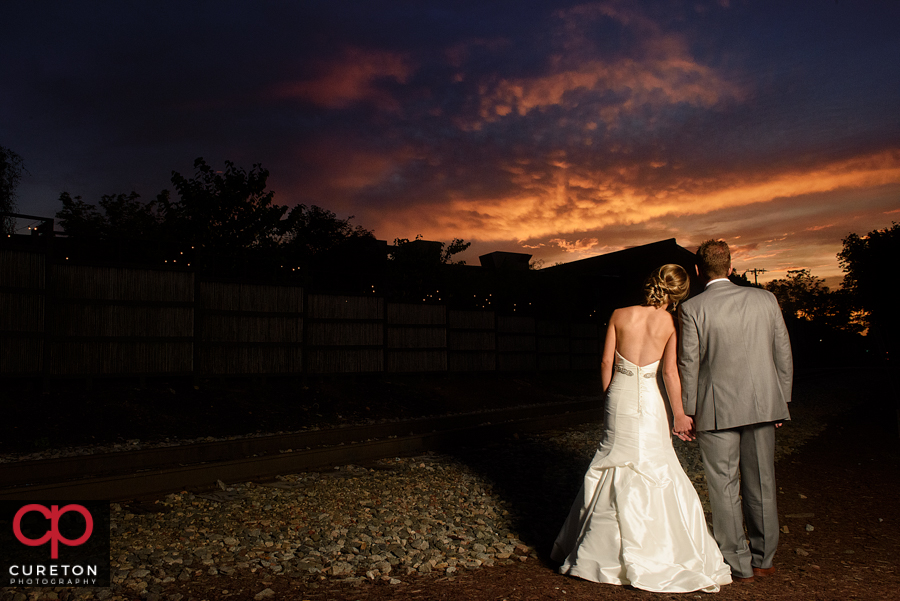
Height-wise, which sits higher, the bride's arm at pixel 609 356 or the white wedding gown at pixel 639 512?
the bride's arm at pixel 609 356

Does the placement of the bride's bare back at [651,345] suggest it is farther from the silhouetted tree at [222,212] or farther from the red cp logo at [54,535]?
the silhouetted tree at [222,212]

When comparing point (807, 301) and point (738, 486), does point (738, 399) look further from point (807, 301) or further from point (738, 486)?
point (807, 301)

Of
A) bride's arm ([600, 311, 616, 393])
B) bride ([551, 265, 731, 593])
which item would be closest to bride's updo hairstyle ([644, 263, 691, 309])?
bride ([551, 265, 731, 593])

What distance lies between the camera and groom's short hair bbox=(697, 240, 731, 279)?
377 cm

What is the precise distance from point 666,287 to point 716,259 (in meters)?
0.36

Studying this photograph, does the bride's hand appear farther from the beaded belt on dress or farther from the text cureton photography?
the text cureton photography

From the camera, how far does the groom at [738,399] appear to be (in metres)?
3.60

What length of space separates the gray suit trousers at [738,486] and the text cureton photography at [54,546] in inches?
149

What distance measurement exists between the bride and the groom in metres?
0.12

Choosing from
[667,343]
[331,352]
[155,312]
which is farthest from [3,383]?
[667,343]

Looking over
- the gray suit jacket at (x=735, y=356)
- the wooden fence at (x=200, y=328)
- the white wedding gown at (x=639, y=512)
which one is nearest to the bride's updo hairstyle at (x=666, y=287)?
the gray suit jacket at (x=735, y=356)

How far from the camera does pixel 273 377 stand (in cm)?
1530

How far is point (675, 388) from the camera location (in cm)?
377

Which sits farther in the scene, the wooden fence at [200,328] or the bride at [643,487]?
the wooden fence at [200,328]
